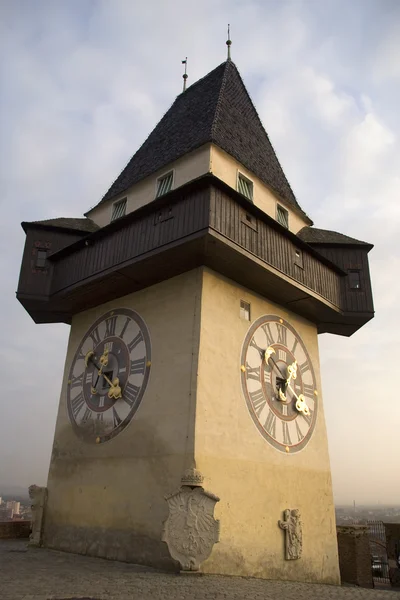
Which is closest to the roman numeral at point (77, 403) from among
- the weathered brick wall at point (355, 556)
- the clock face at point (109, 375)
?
the clock face at point (109, 375)

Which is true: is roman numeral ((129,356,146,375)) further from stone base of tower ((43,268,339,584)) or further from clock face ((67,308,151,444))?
stone base of tower ((43,268,339,584))

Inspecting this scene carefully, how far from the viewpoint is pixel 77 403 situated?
430 inches

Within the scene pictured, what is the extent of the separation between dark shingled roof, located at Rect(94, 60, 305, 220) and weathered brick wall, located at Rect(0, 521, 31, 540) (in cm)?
858

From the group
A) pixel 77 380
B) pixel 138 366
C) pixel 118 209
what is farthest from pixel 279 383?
pixel 118 209

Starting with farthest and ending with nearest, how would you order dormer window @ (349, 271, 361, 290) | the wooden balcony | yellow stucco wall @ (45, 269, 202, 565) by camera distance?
dormer window @ (349, 271, 361, 290) < the wooden balcony < yellow stucco wall @ (45, 269, 202, 565)

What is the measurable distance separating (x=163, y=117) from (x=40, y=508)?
36.1 ft

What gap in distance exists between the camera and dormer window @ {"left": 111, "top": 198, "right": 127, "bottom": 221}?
12.4m

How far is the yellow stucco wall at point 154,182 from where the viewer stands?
10625 millimetres

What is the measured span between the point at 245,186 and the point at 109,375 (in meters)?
5.18

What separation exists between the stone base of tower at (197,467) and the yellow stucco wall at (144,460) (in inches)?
0.8

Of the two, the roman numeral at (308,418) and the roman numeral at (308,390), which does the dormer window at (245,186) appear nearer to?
the roman numeral at (308,390)

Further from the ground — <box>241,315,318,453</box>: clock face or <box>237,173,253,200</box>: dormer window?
<box>237,173,253,200</box>: dormer window

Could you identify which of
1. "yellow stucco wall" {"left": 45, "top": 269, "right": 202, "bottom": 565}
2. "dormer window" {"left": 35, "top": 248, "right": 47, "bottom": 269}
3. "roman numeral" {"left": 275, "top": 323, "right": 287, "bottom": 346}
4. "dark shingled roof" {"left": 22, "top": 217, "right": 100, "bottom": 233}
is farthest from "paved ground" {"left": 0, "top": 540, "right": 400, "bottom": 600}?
"dark shingled roof" {"left": 22, "top": 217, "right": 100, "bottom": 233}

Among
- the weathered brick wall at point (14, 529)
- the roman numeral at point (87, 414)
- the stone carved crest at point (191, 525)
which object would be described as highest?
the roman numeral at point (87, 414)
